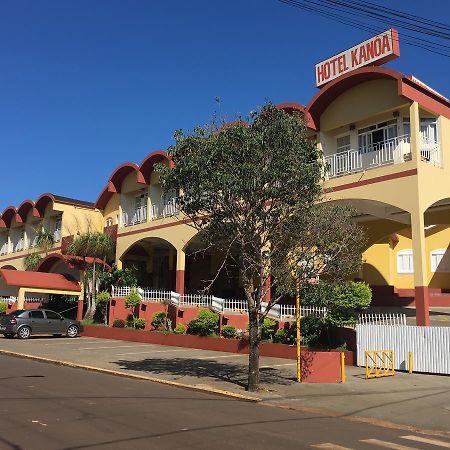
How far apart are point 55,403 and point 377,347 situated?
1033 cm

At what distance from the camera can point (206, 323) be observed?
2139 cm

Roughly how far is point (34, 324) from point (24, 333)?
63 centimetres

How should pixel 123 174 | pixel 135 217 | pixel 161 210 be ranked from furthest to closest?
1. pixel 123 174
2. pixel 135 217
3. pixel 161 210

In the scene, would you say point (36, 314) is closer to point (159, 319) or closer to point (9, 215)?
point (159, 319)

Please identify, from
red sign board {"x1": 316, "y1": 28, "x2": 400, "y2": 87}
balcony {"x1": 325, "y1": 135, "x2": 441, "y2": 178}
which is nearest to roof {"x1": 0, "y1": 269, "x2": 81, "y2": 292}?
balcony {"x1": 325, "y1": 135, "x2": 441, "y2": 178}

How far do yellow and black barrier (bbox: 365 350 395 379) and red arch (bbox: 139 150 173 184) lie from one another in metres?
16.0

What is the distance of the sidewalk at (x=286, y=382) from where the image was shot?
10383mm

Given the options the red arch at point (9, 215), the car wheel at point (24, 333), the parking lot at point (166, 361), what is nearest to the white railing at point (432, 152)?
the parking lot at point (166, 361)

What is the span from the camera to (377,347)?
16328 millimetres

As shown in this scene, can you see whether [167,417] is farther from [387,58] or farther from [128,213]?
[128,213]

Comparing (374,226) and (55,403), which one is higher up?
(374,226)

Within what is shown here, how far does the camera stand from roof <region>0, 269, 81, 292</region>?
105ft

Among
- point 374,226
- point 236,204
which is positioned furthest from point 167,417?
point 374,226

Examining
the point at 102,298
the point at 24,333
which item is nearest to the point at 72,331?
the point at 102,298
